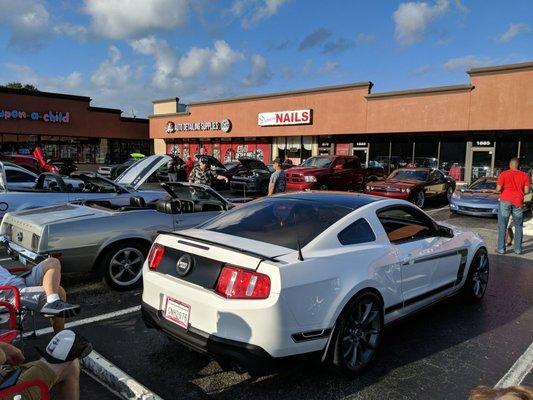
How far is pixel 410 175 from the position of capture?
15820mm

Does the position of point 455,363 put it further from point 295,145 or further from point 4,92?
point 4,92

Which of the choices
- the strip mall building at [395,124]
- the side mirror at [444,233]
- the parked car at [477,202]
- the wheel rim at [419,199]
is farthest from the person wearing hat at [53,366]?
the strip mall building at [395,124]

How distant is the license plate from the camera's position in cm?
339

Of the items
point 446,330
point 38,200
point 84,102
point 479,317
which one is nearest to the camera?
point 446,330

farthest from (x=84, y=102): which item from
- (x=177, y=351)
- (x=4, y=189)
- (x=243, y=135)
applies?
(x=177, y=351)

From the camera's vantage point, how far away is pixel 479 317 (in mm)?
5102

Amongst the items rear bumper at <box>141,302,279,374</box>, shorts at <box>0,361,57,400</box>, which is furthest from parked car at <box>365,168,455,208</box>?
shorts at <box>0,361,57,400</box>

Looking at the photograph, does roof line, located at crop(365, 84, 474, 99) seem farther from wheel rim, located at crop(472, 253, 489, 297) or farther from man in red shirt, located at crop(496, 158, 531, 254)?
wheel rim, located at crop(472, 253, 489, 297)

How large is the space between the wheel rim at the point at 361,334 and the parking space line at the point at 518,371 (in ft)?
3.27

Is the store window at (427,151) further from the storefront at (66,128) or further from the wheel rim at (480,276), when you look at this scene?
the storefront at (66,128)

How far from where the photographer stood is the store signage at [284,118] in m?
27.6

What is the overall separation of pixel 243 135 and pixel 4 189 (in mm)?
24703

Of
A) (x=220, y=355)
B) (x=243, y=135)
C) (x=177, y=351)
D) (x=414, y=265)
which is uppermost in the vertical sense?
(x=243, y=135)

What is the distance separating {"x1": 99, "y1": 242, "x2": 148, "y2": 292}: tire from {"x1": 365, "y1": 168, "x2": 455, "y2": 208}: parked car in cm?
1019
